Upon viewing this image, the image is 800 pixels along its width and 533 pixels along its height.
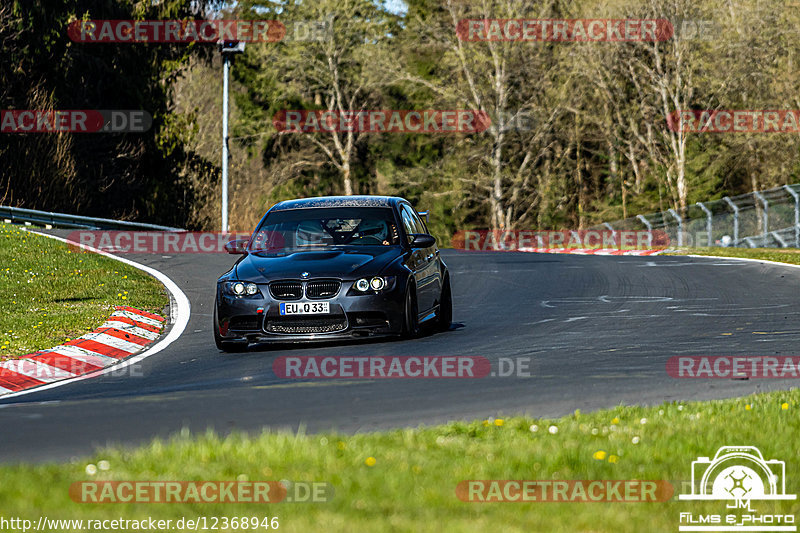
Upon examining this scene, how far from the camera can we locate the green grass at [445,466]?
5078mm

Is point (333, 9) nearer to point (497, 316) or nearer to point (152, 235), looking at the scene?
point (152, 235)

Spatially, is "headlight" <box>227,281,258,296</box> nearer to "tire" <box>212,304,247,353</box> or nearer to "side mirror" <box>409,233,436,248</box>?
"tire" <box>212,304,247,353</box>

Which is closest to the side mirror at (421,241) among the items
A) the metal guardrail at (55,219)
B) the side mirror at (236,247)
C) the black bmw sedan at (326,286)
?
the black bmw sedan at (326,286)

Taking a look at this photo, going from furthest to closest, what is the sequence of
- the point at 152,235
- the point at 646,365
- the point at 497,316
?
the point at 152,235 → the point at 497,316 → the point at 646,365

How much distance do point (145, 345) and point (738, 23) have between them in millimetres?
47484

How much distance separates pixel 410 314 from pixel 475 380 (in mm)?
2708

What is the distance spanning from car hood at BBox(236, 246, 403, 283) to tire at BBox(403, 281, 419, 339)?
1.31ft

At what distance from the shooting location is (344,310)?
11.9 meters

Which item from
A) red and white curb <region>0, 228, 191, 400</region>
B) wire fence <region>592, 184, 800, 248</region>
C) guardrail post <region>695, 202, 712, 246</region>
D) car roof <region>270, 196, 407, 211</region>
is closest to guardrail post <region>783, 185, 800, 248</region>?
wire fence <region>592, 184, 800, 248</region>

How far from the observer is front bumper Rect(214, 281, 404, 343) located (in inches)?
470

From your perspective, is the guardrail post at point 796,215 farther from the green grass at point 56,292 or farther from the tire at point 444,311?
the tire at point 444,311

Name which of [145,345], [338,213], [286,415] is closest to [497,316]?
Result: [338,213]

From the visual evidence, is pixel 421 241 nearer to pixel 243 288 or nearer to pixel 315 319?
pixel 315 319

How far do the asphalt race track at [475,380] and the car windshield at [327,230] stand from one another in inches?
48.9
